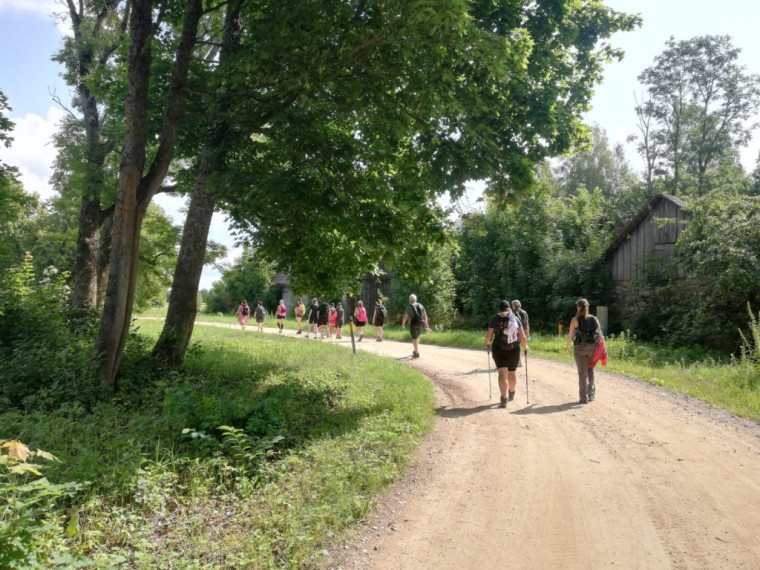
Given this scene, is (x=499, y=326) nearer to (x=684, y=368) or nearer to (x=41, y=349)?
(x=684, y=368)

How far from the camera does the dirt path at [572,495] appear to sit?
438cm

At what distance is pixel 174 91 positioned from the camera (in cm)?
986

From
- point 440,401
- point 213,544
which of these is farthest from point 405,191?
point 213,544

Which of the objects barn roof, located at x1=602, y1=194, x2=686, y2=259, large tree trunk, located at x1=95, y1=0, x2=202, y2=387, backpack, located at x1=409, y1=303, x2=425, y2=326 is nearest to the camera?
large tree trunk, located at x1=95, y1=0, x2=202, y2=387

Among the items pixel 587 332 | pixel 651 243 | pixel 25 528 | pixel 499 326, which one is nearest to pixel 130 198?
pixel 25 528

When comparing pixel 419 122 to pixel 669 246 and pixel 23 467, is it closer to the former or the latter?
pixel 23 467

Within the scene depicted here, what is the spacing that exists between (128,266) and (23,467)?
6202 millimetres

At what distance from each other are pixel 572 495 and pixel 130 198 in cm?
798

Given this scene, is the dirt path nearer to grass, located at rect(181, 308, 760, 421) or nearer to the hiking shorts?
the hiking shorts

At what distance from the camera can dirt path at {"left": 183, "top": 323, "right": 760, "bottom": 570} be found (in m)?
4.38

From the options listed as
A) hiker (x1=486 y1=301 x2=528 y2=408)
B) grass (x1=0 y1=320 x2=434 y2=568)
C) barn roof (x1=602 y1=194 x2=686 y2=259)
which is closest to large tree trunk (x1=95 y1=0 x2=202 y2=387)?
grass (x1=0 y1=320 x2=434 y2=568)

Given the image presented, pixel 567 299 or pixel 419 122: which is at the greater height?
pixel 419 122

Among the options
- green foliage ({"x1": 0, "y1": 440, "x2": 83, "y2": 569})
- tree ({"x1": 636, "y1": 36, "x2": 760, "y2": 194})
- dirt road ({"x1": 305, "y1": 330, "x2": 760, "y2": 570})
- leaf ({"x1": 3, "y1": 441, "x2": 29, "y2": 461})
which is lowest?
dirt road ({"x1": 305, "y1": 330, "x2": 760, "y2": 570})

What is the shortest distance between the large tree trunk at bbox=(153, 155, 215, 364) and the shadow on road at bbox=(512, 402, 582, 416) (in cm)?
671
